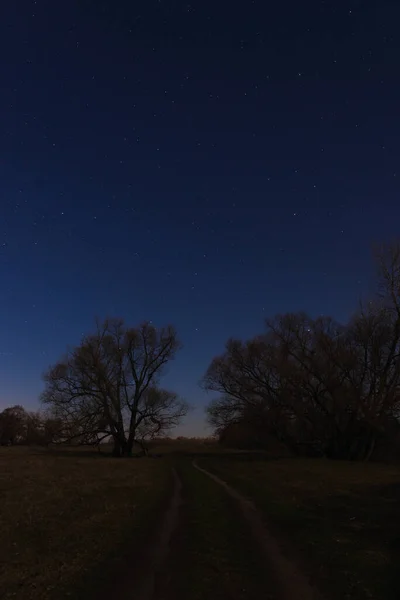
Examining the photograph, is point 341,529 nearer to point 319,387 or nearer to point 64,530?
point 64,530

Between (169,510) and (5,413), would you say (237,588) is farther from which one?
(5,413)

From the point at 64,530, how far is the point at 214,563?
186 inches

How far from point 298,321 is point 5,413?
99.0m

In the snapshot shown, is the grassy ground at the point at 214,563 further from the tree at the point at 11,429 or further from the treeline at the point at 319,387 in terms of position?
the tree at the point at 11,429

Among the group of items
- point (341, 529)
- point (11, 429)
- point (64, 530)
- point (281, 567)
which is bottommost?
point (281, 567)

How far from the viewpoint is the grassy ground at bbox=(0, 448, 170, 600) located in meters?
7.52

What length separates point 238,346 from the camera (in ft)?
168

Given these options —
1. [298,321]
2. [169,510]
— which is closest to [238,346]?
[298,321]

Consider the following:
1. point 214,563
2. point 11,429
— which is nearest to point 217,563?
point 214,563

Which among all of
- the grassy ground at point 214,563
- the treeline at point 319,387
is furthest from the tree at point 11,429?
the grassy ground at point 214,563

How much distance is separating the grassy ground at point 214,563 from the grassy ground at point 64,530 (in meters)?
1.17

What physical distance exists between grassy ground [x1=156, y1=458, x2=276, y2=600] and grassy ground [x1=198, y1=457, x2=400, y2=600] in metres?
0.93

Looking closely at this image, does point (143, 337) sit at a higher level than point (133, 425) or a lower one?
higher

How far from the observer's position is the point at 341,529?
1162 cm
